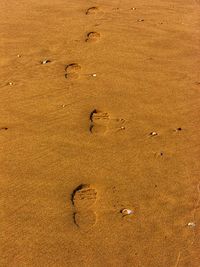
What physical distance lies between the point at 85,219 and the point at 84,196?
0.20 metres

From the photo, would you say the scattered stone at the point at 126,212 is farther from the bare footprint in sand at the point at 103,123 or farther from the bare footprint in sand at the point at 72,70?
the bare footprint in sand at the point at 72,70

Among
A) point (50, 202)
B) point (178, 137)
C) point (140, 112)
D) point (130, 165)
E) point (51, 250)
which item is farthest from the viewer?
point (140, 112)

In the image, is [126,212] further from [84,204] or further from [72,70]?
[72,70]

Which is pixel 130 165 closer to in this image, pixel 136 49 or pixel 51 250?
pixel 51 250

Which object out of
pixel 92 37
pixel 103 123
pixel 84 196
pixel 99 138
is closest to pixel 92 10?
pixel 92 37

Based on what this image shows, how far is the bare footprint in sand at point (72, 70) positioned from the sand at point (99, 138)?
10 mm

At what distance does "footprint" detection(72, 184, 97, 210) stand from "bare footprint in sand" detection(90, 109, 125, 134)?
641 millimetres

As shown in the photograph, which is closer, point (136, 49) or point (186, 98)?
point (186, 98)

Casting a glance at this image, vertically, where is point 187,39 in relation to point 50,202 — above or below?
above

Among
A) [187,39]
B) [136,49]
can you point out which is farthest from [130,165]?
[187,39]

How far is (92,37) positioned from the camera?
5012 mm

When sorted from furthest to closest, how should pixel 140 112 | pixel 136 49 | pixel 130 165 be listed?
pixel 136 49 < pixel 140 112 < pixel 130 165

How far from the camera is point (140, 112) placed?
3.93 metres

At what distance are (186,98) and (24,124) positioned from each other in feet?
5.03
